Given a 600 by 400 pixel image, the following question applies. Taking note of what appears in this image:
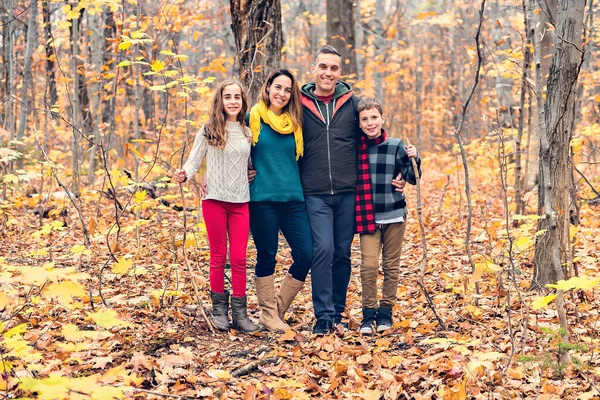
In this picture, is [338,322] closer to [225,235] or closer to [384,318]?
[384,318]

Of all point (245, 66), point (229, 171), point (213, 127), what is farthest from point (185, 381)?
point (245, 66)

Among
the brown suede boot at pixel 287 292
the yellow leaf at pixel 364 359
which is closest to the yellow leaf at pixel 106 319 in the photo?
the yellow leaf at pixel 364 359

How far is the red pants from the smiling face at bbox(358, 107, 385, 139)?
1.04m

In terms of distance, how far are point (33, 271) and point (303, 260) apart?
2428mm

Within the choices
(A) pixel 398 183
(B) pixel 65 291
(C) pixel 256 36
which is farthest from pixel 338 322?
(C) pixel 256 36

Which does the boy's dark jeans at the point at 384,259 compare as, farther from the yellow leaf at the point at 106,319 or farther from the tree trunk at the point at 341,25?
the tree trunk at the point at 341,25

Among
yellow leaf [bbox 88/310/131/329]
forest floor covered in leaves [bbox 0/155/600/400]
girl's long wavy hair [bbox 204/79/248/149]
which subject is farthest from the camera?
girl's long wavy hair [bbox 204/79/248/149]

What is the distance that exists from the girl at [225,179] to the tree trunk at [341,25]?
706 cm

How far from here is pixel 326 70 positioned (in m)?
4.17

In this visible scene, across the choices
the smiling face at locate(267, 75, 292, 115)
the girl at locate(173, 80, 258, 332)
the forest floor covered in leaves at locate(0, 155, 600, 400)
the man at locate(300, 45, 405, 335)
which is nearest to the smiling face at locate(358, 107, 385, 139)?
the man at locate(300, 45, 405, 335)

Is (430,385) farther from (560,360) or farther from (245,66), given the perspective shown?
(245,66)

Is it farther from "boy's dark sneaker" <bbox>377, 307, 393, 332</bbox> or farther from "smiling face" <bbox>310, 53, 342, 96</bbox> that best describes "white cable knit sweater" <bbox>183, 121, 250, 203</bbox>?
"boy's dark sneaker" <bbox>377, 307, 393, 332</bbox>

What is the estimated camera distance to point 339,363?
11.4 feet

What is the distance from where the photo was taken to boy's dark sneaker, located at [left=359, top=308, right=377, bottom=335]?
165 inches
